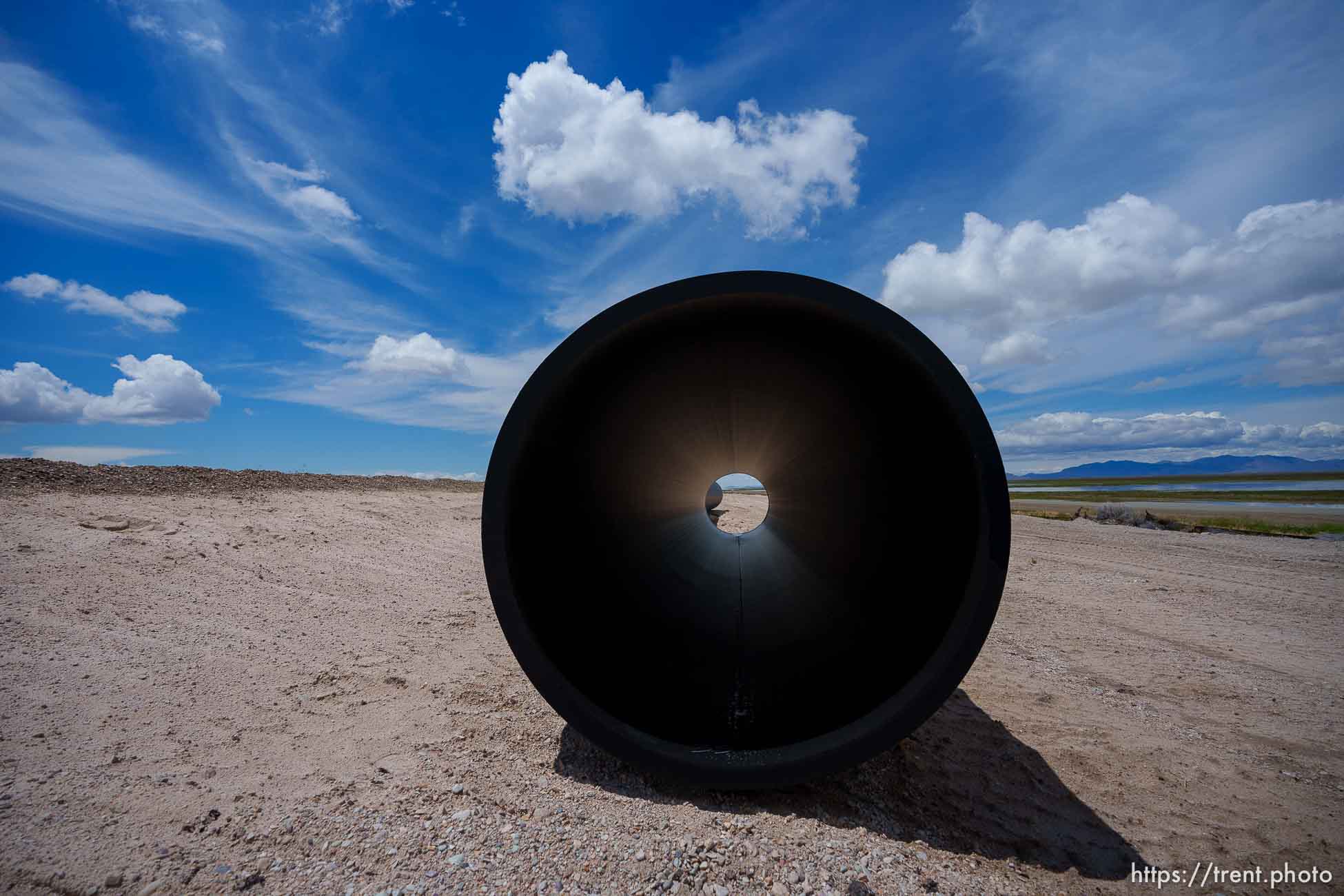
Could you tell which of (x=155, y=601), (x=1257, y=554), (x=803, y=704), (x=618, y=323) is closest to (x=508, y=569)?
(x=618, y=323)

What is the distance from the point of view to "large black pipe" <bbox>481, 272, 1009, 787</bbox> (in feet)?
9.37

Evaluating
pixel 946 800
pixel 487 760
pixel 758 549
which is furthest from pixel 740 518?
pixel 487 760

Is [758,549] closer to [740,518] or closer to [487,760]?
[487,760]

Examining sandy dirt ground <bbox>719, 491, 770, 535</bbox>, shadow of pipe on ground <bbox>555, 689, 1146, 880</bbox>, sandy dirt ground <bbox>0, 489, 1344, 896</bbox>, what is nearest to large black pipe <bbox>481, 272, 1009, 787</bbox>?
shadow of pipe on ground <bbox>555, 689, 1146, 880</bbox>

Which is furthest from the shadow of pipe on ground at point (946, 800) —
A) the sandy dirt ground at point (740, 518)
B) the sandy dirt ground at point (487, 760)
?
the sandy dirt ground at point (740, 518)

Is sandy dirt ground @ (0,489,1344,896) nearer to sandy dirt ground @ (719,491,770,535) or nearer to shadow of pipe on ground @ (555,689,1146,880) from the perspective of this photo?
shadow of pipe on ground @ (555,689,1146,880)

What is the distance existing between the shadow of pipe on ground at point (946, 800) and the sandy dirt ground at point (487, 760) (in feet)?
0.06

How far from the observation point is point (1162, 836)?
2943mm

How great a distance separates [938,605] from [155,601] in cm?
647

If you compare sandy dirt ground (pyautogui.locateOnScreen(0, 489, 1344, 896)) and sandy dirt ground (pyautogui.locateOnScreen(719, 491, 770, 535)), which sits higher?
sandy dirt ground (pyautogui.locateOnScreen(719, 491, 770, 535))

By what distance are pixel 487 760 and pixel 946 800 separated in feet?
8.25

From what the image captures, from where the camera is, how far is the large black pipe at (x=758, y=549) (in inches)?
112

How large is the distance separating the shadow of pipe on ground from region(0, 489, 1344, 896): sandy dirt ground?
0.02 meters

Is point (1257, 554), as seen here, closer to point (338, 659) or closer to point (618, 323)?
point (618, 323)
